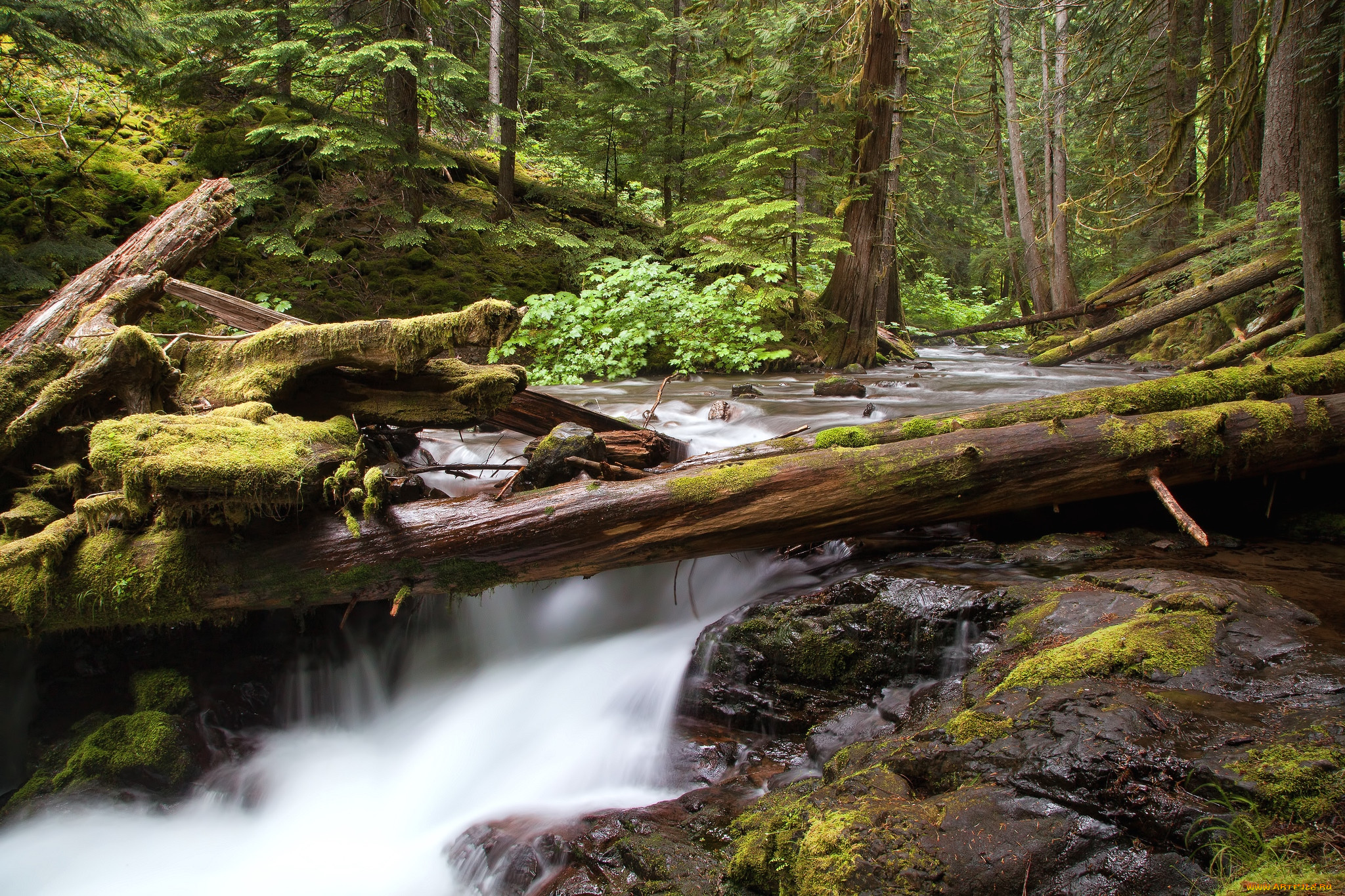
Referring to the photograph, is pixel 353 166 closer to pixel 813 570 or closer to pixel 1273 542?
pixel 813 570

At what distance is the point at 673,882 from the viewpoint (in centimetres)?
264

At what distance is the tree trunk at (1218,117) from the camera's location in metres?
6.73

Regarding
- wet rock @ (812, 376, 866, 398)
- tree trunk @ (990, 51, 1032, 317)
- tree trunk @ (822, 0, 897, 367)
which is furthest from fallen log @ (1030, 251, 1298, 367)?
tree trunk @ (990, 51, 1032, 317)

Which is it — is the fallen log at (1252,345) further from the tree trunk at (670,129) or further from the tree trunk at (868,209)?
the tree trunk at (670,129)

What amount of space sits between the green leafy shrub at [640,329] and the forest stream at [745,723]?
5.70 m

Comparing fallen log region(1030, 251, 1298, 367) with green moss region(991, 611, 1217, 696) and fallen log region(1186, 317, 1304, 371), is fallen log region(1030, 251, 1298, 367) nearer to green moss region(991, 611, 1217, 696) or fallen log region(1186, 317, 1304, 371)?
fallen log region(1186, 317, 1304, 371)

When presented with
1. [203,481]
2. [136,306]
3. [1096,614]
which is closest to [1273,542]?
[1096,614]

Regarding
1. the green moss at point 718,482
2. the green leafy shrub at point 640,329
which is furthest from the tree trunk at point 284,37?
the green moss at point 718,482

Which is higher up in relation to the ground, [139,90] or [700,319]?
[139,90]

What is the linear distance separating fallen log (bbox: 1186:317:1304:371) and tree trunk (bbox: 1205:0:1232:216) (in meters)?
1.55

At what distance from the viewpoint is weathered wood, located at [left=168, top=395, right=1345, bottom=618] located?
3.63 metres

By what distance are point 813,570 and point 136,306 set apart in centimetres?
514

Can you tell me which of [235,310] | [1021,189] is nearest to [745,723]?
[235,310]

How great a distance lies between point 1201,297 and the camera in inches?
331
